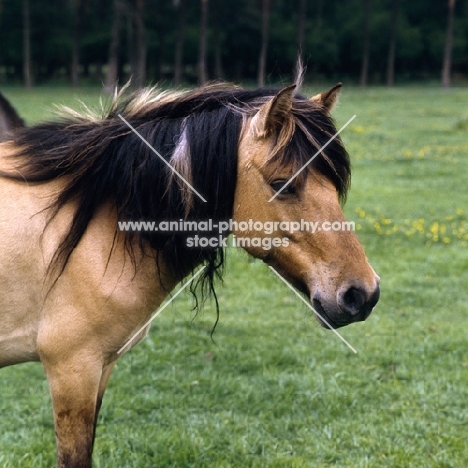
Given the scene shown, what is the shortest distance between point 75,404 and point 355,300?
1.19 meters

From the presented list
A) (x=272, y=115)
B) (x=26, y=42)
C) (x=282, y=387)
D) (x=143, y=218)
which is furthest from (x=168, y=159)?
(x=26, y=42)

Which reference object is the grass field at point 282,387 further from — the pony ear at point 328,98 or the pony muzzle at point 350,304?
the pony ear at point 328,98

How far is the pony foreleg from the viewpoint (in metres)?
2.64

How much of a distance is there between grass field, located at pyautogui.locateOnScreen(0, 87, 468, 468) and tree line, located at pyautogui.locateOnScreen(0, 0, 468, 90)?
3441 cm

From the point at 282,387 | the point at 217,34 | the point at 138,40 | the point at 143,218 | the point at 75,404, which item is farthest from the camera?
the point at 217,34

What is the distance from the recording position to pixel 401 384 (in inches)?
181

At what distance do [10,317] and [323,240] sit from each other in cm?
133

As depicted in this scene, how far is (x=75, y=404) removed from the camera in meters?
2.65

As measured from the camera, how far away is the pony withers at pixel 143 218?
2541mm

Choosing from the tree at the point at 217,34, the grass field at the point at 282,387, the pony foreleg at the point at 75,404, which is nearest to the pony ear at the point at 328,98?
the grass field at the point at 282,387

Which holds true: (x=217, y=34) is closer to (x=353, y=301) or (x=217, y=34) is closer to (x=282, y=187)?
(x=282, y=187)

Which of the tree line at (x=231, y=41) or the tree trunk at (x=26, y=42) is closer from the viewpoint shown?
the tree trunk at (x=26, y=42)

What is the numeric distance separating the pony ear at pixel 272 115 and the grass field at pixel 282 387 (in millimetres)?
774

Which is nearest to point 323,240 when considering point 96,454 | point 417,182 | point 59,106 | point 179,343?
point 59,106
